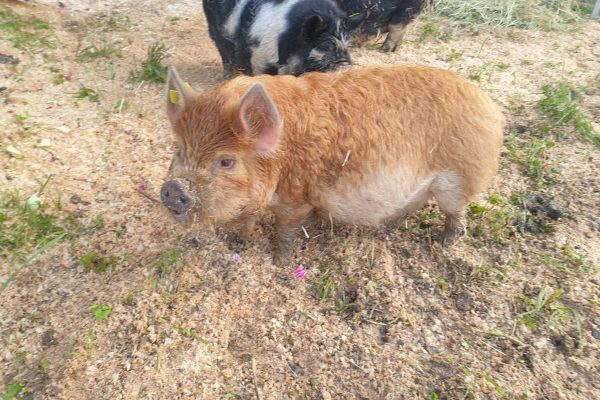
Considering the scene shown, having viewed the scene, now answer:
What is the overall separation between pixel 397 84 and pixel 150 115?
262cm

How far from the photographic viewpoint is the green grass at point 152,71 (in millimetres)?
4766

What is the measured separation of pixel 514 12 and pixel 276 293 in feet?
20.8

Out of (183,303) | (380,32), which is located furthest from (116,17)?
(183,303)

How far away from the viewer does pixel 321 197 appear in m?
2.79

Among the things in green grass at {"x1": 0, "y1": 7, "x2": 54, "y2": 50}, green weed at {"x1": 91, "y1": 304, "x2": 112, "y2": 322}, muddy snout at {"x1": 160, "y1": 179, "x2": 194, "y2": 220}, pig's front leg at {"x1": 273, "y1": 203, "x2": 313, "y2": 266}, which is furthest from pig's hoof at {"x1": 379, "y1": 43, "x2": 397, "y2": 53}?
green weed at {"x1": 91, "y1": 304, "x2": 112, "y2": 322}

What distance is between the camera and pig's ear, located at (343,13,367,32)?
199 inches

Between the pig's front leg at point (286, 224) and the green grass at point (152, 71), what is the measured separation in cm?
266

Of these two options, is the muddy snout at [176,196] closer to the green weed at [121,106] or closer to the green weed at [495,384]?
the green weed at [495,384]

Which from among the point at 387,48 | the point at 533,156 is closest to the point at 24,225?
the point at 533,156

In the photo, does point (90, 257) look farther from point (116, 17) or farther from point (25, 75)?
point (116, 17)

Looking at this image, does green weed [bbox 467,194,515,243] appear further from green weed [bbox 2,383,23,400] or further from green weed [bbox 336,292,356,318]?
green weed [bbox 2,383,23,400]

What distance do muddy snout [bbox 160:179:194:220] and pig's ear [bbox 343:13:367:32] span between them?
3411mm

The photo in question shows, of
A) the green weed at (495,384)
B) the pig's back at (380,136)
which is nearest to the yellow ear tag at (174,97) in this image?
the pig's back at (380,136)

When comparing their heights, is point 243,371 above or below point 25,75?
below
